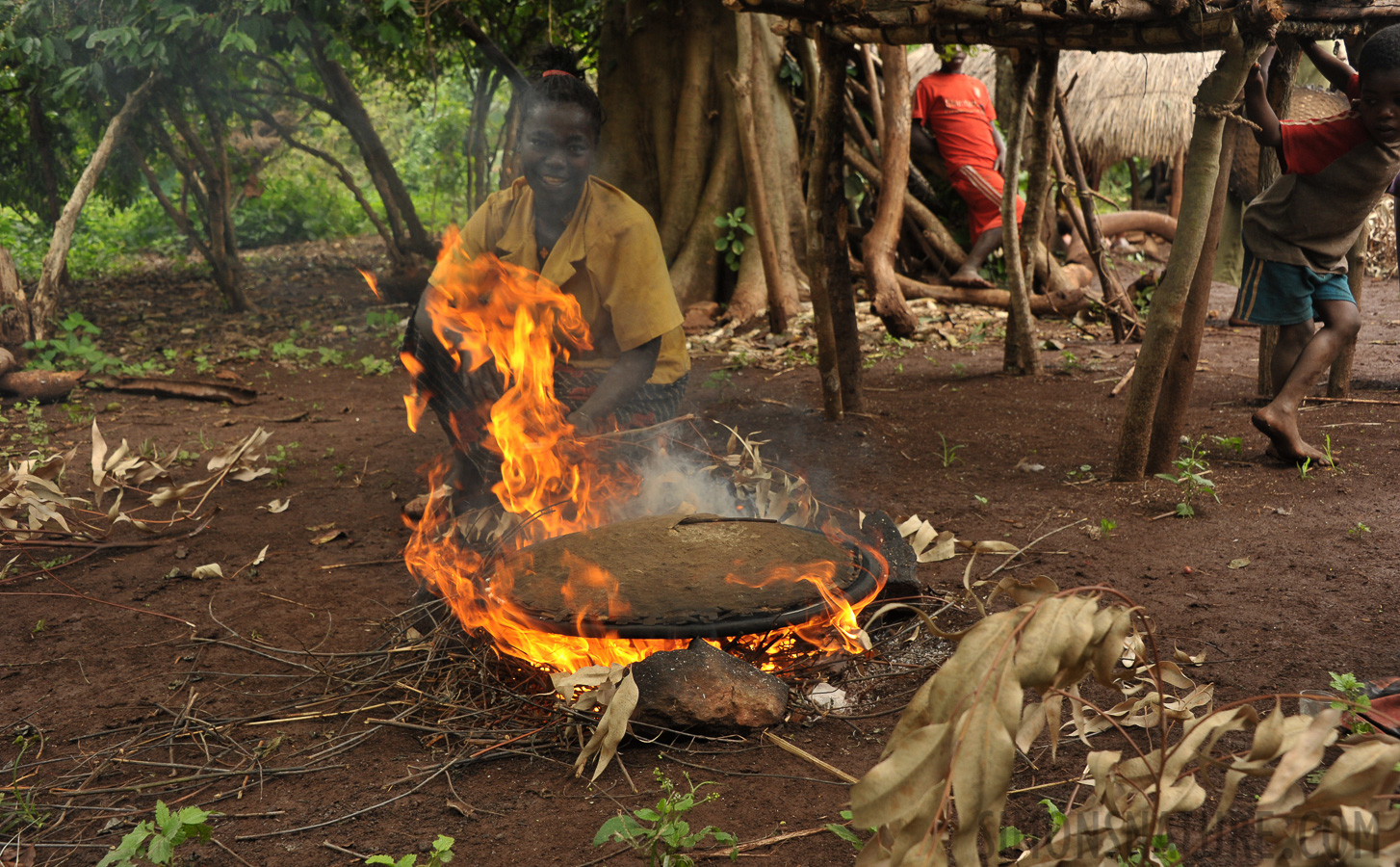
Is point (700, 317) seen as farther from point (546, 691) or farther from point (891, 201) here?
point (546, 691)

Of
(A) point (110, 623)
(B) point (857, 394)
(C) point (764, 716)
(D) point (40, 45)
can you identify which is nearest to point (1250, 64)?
(B) point (857, 394)

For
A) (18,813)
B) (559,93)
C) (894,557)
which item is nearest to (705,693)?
A: (894,557)

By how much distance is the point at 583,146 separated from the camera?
3154 millimetres

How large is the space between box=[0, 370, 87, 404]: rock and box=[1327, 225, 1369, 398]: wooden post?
7286 millimetres

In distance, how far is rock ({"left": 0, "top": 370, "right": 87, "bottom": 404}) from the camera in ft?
18.7

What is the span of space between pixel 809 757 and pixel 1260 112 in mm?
3122

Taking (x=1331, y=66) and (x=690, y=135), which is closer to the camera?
(x=1331, y=66)

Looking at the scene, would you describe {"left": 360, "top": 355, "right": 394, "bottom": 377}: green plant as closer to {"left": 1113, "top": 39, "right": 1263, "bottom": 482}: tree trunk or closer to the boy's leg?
{"left": 1113, "top": 39, "right": 1263, "bottom": 482}: tree trunk

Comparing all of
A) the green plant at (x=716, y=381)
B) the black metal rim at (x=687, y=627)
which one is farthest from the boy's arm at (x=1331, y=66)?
the green plant at (x=716, y=381)

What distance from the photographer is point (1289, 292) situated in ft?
12.4

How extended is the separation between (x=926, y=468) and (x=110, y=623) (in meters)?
3.09

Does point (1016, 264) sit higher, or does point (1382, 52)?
point (1382, 52)

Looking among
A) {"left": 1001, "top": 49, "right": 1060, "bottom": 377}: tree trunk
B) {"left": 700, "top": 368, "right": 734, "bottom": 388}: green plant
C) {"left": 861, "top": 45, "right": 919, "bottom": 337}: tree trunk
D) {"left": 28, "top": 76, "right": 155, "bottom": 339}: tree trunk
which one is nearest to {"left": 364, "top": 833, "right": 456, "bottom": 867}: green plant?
{"left": 700, "top": 368, "right": 734, "bottom": 388}: green plant

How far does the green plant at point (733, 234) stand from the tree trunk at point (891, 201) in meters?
1.12
